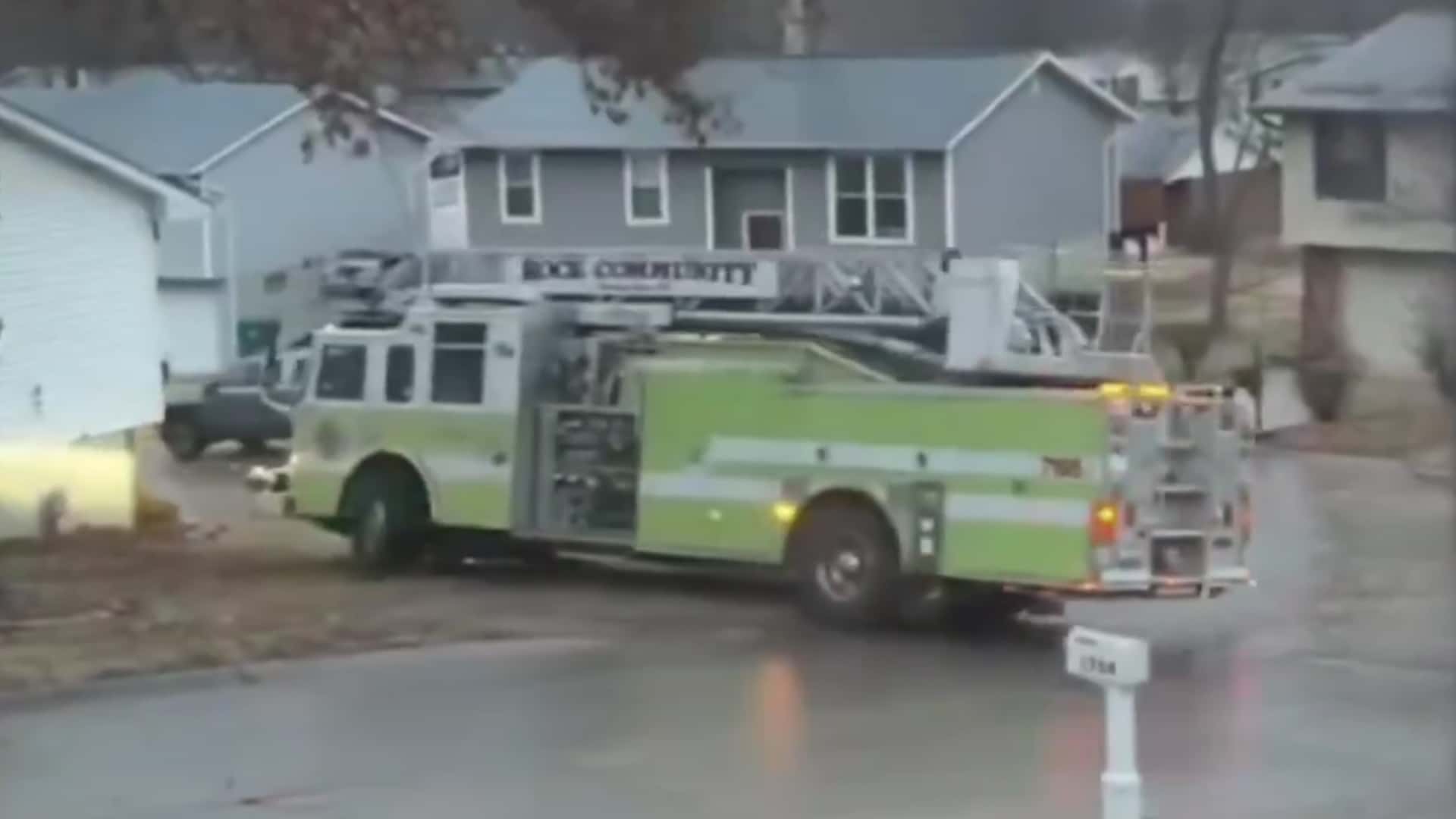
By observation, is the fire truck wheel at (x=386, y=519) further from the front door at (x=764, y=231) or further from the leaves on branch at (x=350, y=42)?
the front door at (x=764, y=231)

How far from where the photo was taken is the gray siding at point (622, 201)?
45.2 m

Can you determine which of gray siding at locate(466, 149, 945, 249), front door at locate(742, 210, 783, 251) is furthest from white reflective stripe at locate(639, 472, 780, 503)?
front door at locate(742, 210, 783, 251)

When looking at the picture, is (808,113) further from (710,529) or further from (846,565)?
(846,565)

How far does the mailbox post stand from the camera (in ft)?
28.9

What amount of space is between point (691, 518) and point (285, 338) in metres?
28.9

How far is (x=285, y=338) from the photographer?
163ft

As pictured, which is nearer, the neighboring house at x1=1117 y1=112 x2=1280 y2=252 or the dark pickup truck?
the dark pickup truck

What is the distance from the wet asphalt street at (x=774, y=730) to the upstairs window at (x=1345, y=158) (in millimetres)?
15138

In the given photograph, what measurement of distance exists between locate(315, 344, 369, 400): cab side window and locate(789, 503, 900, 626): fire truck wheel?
516 cm

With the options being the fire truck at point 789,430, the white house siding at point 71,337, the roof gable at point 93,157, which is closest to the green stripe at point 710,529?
the fire truck at point 789,430

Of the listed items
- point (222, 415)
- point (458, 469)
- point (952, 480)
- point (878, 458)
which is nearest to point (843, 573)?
point (878, 458)

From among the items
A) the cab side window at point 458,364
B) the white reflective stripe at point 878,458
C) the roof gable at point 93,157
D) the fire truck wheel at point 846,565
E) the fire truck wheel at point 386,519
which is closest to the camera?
the white reflective stripe at point 878,458

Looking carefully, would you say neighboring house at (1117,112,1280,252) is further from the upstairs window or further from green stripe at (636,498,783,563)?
green stripe at (636,498,783,563)

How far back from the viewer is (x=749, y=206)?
46.8 metres
